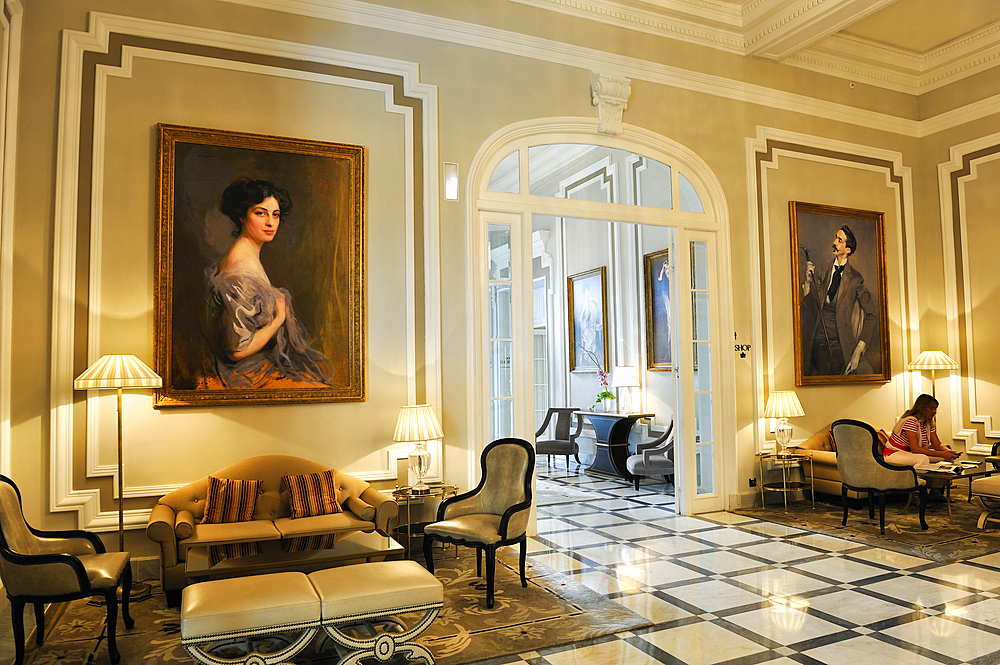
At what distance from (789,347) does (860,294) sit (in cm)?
131

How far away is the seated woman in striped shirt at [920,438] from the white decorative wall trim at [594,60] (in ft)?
11.7

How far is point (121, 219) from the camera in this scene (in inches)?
204

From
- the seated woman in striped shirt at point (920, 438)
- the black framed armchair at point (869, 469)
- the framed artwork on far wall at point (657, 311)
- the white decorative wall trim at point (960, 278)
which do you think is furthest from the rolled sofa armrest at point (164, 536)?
the white decorative wall trim at point (960, 278)

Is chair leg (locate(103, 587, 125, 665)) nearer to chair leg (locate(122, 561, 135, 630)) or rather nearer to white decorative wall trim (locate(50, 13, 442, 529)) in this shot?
chair leg (locate(122, 561, 135, 630))

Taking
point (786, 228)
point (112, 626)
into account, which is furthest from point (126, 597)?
point (786, 228)

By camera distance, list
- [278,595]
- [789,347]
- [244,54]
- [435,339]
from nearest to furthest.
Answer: [278,595]
[244,54]
[435,339]
[789,347]

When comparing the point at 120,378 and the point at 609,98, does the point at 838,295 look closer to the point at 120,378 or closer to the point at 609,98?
the point at 609,98

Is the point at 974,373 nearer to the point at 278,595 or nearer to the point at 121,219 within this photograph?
the point at 278,595

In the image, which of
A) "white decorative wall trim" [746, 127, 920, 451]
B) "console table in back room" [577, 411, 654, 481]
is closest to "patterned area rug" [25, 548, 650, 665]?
"white decorative wall trim" [746, 127, 920, 451]

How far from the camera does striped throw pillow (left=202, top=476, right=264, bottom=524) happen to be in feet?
16.3

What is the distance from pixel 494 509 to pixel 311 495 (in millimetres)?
1367

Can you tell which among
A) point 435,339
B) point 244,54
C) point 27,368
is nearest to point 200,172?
point 244,54

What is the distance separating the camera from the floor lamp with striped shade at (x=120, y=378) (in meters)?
4.55

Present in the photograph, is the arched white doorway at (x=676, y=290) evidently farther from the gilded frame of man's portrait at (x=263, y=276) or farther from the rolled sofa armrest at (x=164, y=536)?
the rolled sofa armrest at (x=164, y=536)
